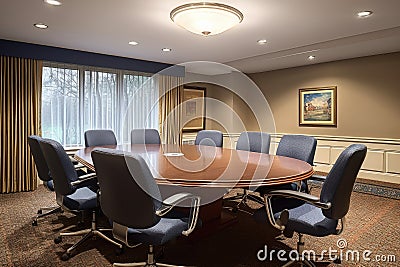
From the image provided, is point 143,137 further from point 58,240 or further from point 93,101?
point 58,240

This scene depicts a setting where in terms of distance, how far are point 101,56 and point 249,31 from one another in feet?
8.96

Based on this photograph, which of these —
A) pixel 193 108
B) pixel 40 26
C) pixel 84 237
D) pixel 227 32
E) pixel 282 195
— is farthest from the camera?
pixel 193 108

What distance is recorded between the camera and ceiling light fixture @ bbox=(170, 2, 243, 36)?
2.67 m

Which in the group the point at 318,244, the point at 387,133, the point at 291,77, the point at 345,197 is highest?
the point at 291,77

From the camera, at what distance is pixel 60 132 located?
4.88 metres

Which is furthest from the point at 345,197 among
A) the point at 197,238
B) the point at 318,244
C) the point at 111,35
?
the point at 111,35

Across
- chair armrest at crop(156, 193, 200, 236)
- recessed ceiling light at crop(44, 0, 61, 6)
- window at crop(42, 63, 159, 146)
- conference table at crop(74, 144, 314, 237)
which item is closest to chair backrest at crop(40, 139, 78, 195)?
conference table at crop(74, 144, 314, 237)

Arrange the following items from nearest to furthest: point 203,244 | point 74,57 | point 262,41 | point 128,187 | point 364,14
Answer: point 128,187 < point 203,244 < point 364,14 < point 262,41 < point 74,57

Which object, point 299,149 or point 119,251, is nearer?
point 119,251

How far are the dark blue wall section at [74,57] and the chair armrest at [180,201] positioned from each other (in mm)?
3840

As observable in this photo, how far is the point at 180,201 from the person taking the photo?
1.83 m

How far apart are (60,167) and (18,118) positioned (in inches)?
103

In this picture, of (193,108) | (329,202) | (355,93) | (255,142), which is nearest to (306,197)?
(329,202)

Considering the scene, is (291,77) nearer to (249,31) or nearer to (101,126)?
(249,31)
